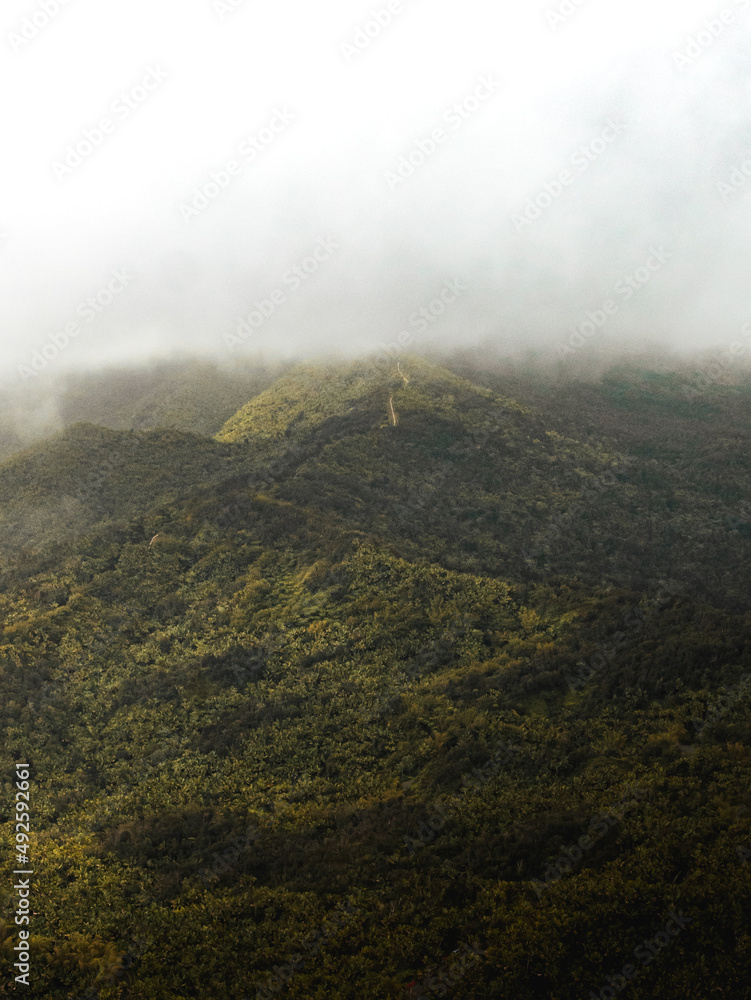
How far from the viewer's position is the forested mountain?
40.6ft

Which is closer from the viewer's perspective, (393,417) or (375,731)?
(375,731)

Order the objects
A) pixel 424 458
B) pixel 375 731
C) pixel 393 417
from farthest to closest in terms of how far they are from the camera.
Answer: pixel 393 417 → pixel 424 458 → pixel 375 731

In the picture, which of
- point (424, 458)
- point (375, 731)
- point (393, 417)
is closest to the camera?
point (375, 731)

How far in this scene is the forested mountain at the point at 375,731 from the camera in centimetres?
1237

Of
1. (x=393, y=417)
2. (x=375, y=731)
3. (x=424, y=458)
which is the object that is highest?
(x=393, y=417)

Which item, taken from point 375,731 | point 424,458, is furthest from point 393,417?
point 375,731

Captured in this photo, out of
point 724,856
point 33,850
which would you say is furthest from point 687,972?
point 33,850

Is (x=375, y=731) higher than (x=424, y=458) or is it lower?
lower

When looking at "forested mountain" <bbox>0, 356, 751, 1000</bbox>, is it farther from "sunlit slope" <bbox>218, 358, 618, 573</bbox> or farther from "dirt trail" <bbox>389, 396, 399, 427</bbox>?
"dirt trail" <bbox>389, 396, 399, 427</bbox>

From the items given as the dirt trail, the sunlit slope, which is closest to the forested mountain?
the sunlit slope

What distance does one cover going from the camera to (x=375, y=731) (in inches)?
816

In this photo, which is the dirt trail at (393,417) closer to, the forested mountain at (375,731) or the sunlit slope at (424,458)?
the sunlit slope at (424,458)

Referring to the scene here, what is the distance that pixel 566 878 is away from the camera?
1320cm

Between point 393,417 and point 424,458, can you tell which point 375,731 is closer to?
point 424,458
